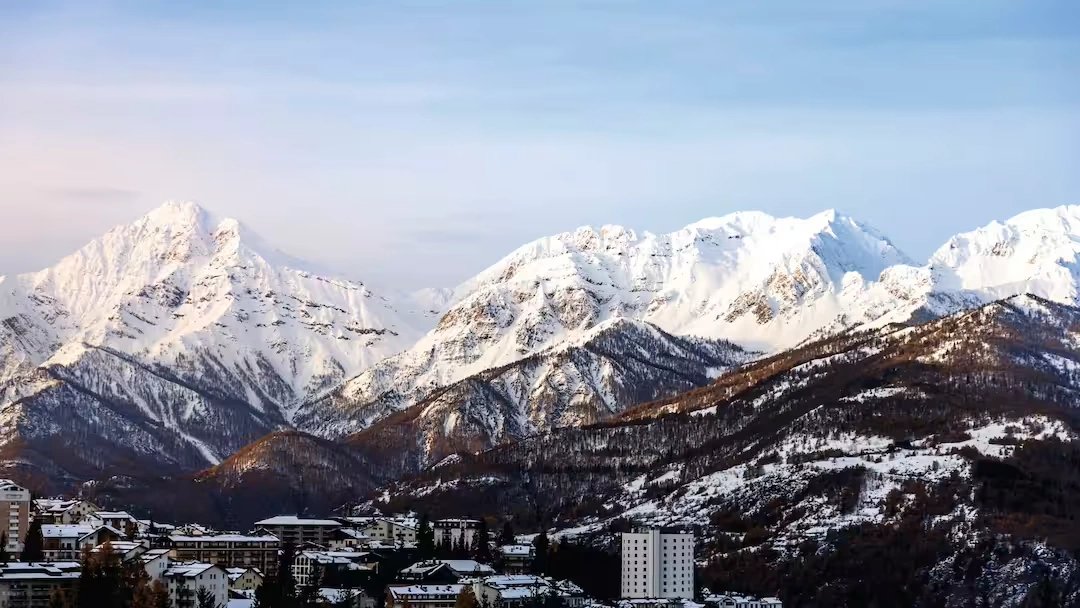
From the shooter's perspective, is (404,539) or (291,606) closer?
(291,606)

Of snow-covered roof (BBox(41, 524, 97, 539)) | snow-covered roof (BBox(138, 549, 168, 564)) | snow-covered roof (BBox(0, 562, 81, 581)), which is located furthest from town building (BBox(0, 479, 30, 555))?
snow-covered roof (BBox(0, 562, 81, 581))

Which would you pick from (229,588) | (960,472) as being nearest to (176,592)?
(229,588)

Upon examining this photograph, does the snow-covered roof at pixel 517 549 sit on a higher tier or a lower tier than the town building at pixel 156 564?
higher

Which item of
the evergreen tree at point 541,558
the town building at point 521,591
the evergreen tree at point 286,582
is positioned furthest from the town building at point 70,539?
the evergreen tree at point 541,558

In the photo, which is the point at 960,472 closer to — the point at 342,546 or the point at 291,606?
the point at 342,546

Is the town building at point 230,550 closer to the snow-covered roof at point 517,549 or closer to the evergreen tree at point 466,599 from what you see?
the snow-covered roof at point 517,549

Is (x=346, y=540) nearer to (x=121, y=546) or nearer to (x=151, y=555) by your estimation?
(x=121, y=546)
